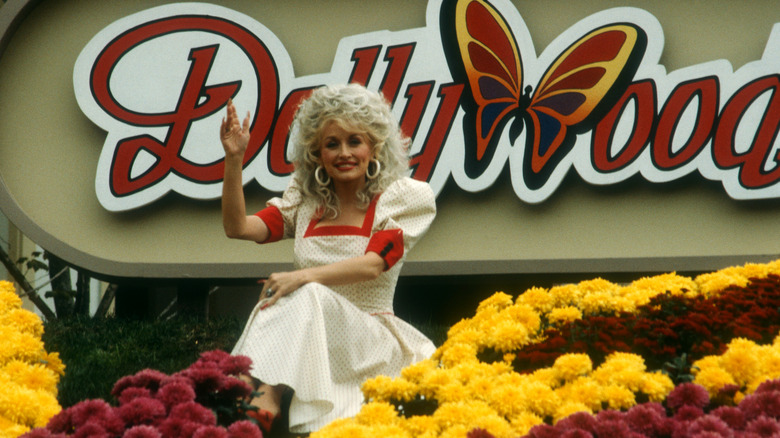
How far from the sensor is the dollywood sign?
17.6 ft

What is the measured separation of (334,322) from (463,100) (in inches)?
116

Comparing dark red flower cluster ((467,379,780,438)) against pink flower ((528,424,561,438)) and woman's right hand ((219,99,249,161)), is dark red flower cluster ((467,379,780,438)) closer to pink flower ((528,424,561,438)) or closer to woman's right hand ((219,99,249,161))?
pink flower ((528,424,561,438))

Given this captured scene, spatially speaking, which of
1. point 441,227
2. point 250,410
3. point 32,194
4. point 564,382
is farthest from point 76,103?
point 564,382

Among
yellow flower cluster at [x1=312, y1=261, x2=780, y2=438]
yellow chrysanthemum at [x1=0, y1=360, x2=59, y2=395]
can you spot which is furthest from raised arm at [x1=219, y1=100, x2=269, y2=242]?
yellow flower cluster at [x1=312, y1=261, x2=780, y2=438]

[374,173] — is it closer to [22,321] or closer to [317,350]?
[317,350]

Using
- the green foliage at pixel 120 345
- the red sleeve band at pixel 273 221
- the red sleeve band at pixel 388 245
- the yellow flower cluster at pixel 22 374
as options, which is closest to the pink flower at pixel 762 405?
the red sleeve band at pixel 388 245

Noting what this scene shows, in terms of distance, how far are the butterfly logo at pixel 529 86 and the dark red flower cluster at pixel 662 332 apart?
2.78m

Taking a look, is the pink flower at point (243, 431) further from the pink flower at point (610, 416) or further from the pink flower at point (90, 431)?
the pink flower at point (610, 416)

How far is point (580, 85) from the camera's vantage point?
18.0 feet

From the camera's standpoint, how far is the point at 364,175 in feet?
11.0

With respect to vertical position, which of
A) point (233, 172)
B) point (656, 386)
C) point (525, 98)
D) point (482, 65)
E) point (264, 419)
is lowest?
point (264, 419)

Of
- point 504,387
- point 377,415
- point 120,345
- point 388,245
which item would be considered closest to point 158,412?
point 377,415

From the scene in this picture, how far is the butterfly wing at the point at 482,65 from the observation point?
550 centimetres

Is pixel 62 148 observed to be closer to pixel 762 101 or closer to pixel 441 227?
pixel 441 227
